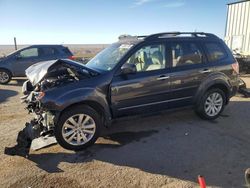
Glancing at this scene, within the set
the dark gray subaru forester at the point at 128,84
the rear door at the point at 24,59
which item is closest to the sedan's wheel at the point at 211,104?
the dark gray subaru forester at the point at 128,84

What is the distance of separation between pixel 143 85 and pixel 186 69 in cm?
111

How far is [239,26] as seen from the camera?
15891 millimetres

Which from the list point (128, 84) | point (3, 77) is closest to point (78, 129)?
point (128, 84)

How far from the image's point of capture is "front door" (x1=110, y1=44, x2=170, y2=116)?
5.18 meters

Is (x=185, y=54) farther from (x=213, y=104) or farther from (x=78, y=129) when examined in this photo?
(x=78, y=129)

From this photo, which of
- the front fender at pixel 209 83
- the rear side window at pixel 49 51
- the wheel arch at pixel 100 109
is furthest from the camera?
the rear side window at pixel 49 51

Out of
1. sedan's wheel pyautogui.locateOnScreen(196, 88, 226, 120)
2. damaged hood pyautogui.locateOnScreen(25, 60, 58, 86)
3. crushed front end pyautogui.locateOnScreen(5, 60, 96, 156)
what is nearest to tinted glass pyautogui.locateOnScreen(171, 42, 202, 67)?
sedan's wheel pyautogui.locateOnScreen(196, 88, 226, 120)

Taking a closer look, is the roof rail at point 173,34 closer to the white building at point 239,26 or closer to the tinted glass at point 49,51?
the tinted glass at point 49,51

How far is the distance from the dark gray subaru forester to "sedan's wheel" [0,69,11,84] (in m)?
7.86

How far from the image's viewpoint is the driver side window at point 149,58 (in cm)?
544

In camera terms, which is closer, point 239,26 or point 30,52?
point 30,52

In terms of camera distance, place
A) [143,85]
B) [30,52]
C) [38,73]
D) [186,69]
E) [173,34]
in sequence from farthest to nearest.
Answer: [30,52] → [173,34] → [186,69] → [143,85] → [38,73]

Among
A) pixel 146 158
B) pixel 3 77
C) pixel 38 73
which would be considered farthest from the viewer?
pixel 3 77

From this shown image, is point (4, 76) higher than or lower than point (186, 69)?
lower
